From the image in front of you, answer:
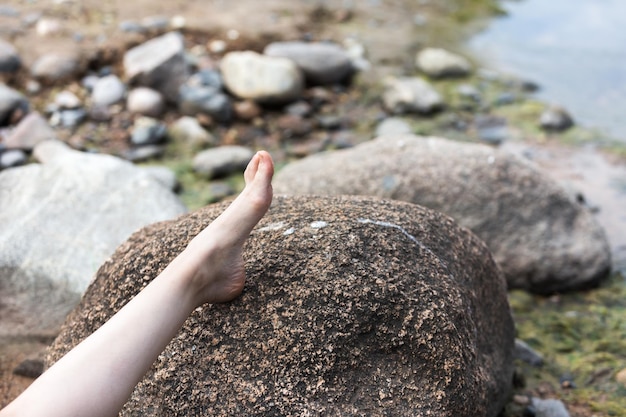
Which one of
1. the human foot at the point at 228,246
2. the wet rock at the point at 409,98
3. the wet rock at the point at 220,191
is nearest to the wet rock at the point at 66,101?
the wet rock at the point at 220,191

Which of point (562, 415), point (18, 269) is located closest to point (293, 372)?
point (562, 415)

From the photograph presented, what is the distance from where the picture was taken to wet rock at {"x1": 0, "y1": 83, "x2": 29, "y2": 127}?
5227mm

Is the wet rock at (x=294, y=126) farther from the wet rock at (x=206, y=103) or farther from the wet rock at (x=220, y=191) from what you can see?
the wet rock at (x=220, y=191)

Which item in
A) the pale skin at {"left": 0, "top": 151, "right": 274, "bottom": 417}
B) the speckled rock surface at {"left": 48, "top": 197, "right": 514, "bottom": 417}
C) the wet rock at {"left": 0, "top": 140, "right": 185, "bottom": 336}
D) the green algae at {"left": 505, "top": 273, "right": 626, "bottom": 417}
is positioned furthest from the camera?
the wet rock at {"left": 0, "top": 140, "right": 185, "bottom": 336}

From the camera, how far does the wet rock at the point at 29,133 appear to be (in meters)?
4.93

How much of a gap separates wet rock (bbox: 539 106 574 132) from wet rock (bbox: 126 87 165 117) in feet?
10.8

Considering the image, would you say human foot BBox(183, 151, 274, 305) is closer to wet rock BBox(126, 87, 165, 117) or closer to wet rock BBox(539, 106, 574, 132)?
wet rock BBox(126, 87, 165, 117)

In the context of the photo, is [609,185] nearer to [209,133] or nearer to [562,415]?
[562,415]

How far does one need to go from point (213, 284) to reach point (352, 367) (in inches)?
19.0

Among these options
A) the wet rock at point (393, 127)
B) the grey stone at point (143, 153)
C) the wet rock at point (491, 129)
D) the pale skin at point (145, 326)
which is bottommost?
the wet rock at point (491, 129)

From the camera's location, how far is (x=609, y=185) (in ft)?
16.1

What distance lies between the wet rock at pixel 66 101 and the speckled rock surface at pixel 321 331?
12.1 ft

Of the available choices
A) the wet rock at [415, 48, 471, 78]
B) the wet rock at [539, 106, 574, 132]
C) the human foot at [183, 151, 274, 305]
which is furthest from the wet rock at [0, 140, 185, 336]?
the wet rock at [415, 48, 471, 78]

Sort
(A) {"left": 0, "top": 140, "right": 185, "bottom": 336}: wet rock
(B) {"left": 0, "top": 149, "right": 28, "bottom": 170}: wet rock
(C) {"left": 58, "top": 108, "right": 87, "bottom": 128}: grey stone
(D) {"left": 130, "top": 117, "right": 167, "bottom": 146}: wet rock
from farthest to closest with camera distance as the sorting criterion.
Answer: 1. (C) {"left": 58, "top": 108, "right": 87, "bottom": 128}: grey stone
2. (D) {"left": 130, "top": 117, "right": 167, "bottom": 146}: wet rock
3. (B) {"left": 0, "top": 149, "right": 28, "bottom": 170}: wet rock
4. (A) {"left": 0, "top": 140, "right": 185, "bottom": 336}: wet rock
